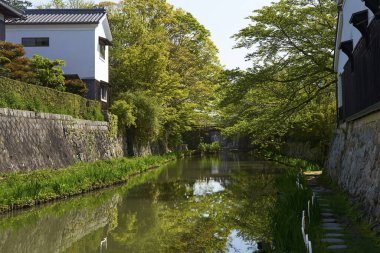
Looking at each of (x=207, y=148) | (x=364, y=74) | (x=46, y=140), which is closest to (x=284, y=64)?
(x=364, y=74)

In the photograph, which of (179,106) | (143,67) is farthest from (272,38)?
(179,106)

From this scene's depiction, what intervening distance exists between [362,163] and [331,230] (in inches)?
128

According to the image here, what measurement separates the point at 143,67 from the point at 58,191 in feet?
70.2

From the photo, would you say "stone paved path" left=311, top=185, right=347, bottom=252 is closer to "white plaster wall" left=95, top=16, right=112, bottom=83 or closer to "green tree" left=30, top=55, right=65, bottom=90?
"green tree" left=30, top=55, right=65, bottom=90

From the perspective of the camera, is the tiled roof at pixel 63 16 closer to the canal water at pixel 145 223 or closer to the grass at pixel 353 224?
the canal water at pixel 145 223

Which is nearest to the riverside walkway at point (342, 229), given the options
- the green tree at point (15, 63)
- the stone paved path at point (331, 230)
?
the stone paved path at point (331, 230)

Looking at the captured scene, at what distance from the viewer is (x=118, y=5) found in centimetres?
4731

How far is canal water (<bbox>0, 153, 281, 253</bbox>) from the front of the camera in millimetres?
10469

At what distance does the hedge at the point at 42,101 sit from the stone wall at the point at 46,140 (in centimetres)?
35

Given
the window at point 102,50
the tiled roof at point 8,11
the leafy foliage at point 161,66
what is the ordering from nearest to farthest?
the tiled roof at point 8,11 < the window at point 102,50 < the leafy foliage at point 161,66

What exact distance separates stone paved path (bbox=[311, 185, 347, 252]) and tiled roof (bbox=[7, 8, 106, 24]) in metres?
24.1

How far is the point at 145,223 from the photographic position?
13.2m

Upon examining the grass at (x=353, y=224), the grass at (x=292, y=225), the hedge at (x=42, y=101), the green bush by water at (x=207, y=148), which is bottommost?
the green bush by water at (x=207, y=148)

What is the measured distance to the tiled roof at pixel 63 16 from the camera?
3155 cm
